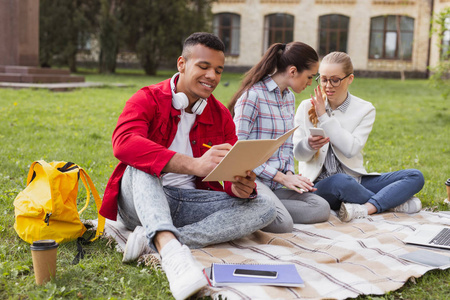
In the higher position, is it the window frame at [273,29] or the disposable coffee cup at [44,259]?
the window frame at [273,29]

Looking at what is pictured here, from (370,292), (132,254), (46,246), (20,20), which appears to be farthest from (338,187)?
(20,20)

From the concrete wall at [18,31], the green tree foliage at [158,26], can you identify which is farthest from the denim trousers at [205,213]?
the green tree foliage at [158,26]

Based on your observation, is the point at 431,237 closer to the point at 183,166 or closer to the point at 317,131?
the point at 317,131

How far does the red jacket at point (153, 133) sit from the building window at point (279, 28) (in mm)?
26017

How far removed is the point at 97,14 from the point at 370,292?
21.1m

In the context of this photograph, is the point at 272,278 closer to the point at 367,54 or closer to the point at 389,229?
the point at 389,229

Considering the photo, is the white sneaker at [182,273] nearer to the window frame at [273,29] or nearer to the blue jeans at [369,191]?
the blue jeans at [369,191]

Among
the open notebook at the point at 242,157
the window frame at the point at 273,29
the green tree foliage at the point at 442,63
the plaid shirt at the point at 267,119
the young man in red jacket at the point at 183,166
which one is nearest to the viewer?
the open notebook at the point at 242,157

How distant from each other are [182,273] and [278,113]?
1883 mm

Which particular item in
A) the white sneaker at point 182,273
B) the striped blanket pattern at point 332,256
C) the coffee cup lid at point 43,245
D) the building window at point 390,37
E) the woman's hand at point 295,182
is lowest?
the striped blanket pattern at point 332,256

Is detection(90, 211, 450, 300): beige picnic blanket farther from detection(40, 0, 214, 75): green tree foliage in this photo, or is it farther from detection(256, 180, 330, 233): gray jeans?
detection(40, 0, 214, 75): green tree foliage

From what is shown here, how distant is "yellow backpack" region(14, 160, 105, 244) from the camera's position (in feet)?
10.2

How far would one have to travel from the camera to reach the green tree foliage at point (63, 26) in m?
20.9

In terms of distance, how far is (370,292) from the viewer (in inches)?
105
